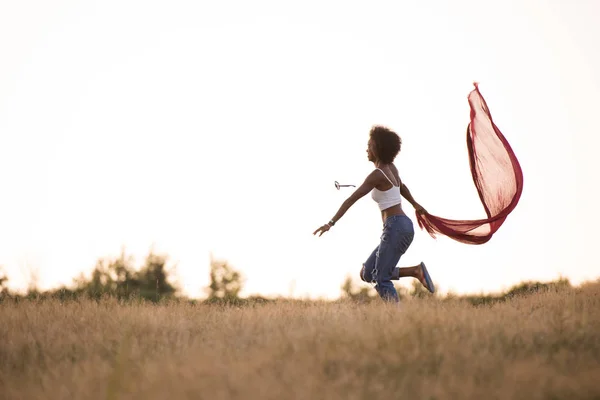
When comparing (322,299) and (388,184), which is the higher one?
(388,184)

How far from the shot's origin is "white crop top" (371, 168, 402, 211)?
8453 millimetres

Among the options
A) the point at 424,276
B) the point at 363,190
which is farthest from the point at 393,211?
the point at 424,276

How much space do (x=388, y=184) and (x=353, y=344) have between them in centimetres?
278

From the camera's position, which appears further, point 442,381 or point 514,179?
point 514,179

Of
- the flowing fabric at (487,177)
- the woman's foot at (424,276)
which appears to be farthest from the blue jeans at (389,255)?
the flowing fabric at (487,177)

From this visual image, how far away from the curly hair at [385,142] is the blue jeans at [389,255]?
30.3 inches

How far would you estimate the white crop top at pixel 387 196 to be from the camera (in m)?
8.45

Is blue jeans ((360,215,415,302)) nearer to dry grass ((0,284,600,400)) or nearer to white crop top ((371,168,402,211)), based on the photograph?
white crop top ((371,168,402,211))

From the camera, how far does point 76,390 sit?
525 centimetres

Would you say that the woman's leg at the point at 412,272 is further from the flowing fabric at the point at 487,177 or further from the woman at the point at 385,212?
the flowing fabric at the point at 487,177

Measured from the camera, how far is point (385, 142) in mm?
8617

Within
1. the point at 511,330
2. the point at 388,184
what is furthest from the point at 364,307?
the point at 511,330

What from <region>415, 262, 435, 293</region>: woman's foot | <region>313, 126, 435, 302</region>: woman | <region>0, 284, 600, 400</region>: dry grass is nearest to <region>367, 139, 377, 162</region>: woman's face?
<region>313, 126, 435, 302</region>: woman

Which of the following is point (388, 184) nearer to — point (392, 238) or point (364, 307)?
point (392, 238)
